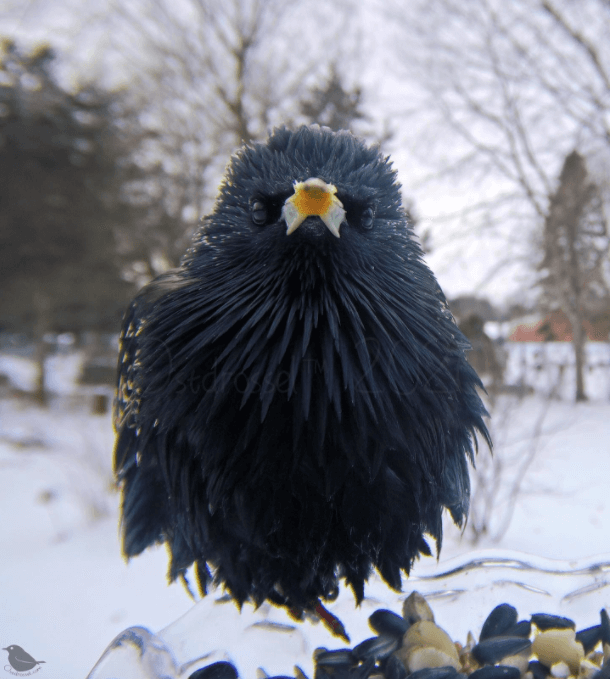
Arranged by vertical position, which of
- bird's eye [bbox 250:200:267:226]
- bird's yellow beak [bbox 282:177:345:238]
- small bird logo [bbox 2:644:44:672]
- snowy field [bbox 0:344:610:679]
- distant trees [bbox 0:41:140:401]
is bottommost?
snowy field [bbox 0:344:610:679]

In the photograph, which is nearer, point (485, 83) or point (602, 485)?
point (602, 485)

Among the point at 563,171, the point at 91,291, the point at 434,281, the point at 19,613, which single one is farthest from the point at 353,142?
the point at 91,291

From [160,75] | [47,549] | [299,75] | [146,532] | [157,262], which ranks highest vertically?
[160,75]

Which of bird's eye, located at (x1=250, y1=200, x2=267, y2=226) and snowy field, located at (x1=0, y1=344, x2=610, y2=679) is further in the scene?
snowy field, located at (x1=0, y1=344, x2=610, y2=679)

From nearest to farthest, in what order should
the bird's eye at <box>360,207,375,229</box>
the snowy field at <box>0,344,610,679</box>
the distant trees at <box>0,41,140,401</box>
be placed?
1. the bird's eye at <box>360,207,375,229</box>
2. the snowy field at <box>0,344,610,679</box>
3. the distant trees at <box>0,41,140,401</box>

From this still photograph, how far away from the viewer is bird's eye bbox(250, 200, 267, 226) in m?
0.69

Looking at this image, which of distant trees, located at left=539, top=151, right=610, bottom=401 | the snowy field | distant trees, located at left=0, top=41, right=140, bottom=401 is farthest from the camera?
distant trees, located at left=0, top=41, right=140, bottom=401

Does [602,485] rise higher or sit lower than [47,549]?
higher

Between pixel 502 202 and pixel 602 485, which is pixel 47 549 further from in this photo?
pixel 502 202

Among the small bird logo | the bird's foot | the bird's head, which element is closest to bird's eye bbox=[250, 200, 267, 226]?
the bird's head

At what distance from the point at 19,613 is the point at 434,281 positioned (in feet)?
3.90

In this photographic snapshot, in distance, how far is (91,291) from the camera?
4.71 m

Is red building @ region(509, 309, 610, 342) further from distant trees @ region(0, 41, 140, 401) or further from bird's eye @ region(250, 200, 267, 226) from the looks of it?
distant trees @ region(0, 41, 140, 401)

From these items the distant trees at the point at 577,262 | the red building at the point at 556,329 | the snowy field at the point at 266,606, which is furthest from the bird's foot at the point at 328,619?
the distant trees at the point at 577,262
